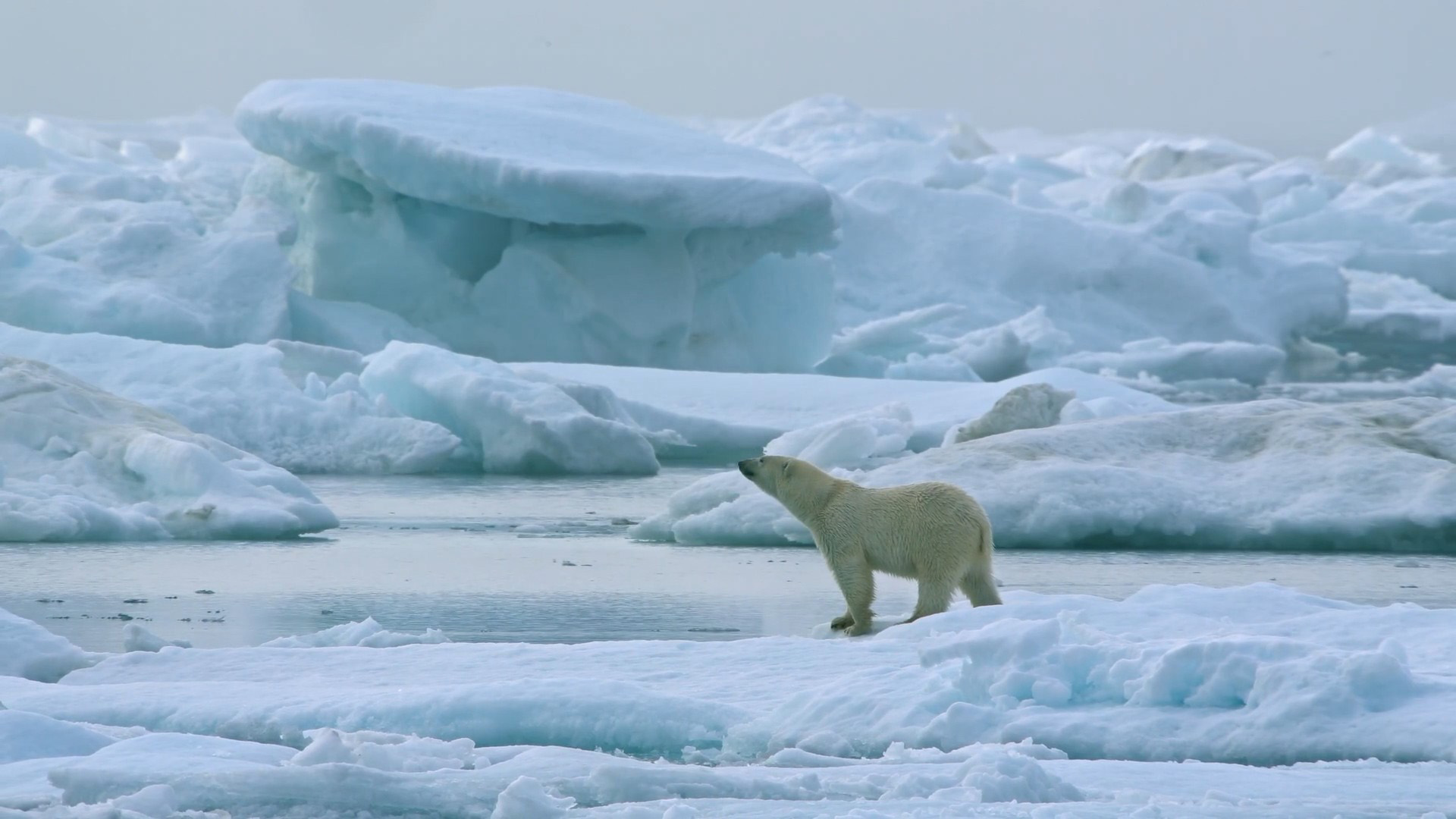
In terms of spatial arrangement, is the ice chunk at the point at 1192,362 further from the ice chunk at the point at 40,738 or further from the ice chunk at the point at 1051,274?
the ice chunk at the point at 40,738

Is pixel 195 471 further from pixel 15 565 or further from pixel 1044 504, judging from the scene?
pixel 1044 504

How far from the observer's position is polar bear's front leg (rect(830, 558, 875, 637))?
16.4 ft

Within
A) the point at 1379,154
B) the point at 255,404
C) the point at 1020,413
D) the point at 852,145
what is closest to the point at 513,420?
the point at 255,404

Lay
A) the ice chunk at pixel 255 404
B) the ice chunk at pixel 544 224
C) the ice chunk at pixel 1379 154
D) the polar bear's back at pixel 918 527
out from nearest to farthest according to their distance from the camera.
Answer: the polar bear's back at pixel 918 527, the ice chunk at pixel 255 404, the ice chunk at pixel 544 224, the ice chunk at pixel 1379 154

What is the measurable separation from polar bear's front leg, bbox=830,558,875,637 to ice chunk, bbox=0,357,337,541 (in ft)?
11.0

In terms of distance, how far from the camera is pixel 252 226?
14281mm

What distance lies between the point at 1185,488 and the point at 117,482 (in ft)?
14.6

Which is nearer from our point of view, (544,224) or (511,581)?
(511,581)

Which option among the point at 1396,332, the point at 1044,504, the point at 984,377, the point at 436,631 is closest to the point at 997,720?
the point at 436,631

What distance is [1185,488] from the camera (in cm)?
746

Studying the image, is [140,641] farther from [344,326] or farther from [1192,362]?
[1192,362]

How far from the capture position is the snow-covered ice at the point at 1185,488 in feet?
24.0

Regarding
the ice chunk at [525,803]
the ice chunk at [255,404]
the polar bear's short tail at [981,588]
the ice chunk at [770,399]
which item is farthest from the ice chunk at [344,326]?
the ice chunk at [525,803]

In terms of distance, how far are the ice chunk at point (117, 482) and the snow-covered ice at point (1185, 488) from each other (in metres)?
1.62
